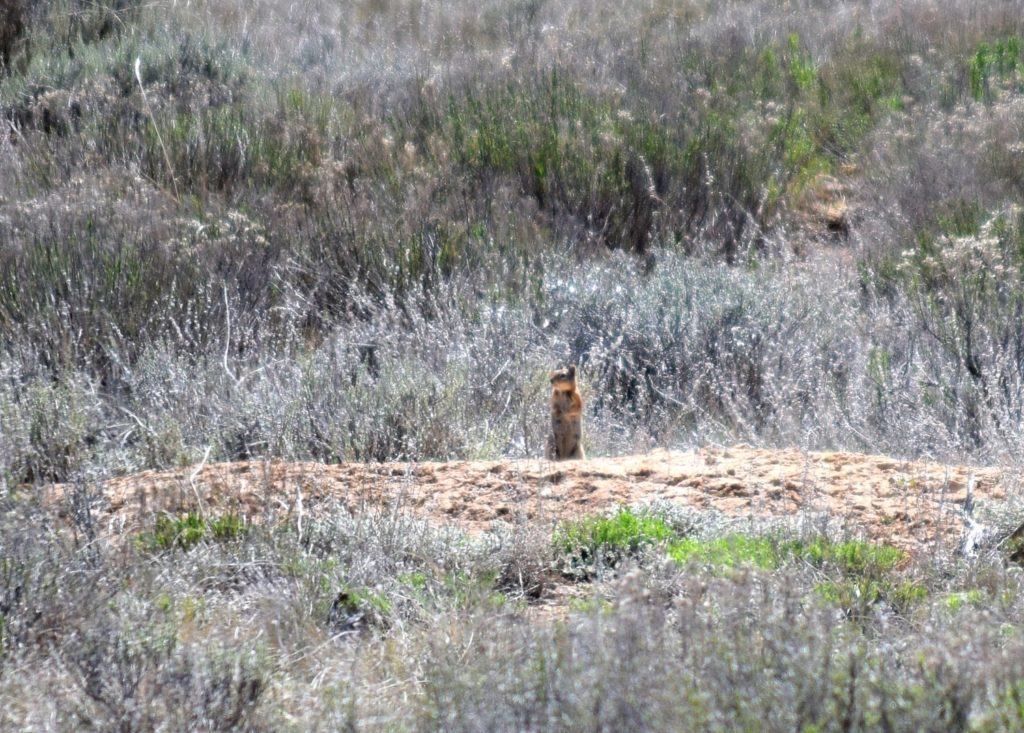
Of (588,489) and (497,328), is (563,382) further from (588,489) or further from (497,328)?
(497,328)

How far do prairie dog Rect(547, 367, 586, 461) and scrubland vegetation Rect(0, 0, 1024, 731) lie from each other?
37 cm

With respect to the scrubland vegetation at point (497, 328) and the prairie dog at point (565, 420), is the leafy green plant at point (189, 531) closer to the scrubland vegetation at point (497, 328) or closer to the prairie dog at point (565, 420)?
the scrubland vegetation at point (497, 328)

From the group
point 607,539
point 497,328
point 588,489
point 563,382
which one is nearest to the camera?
point 607,539

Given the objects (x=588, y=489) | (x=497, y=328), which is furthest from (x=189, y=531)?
(x=497, y=328)

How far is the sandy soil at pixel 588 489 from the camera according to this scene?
4.54m

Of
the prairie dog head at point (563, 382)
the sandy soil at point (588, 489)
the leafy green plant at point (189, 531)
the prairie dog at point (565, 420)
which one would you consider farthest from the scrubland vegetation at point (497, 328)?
the prairie dog head at point (563, 382)

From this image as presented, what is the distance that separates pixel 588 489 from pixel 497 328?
3.31m

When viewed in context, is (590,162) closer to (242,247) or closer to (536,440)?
(242,247)

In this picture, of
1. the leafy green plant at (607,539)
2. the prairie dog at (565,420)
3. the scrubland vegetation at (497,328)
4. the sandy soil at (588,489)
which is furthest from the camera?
the prairie dog at (565,420)

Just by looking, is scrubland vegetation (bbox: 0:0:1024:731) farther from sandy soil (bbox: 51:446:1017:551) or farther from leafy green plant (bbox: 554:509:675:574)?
sandy soil (bbox: 51:446:1017:551)

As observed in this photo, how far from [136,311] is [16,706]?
18.5 feet

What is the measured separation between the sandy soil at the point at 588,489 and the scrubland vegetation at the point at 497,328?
26 cm

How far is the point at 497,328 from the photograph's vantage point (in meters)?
8.27

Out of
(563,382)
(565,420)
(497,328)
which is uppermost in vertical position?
(563,382)
